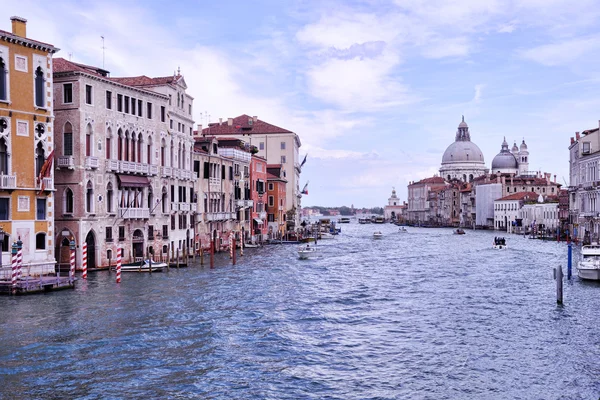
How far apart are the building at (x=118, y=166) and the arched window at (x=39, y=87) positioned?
327cm

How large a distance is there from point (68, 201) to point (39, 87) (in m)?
5.95

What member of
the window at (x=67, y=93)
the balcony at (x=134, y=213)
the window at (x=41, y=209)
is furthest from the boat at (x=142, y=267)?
the window at (x=67, y=93)

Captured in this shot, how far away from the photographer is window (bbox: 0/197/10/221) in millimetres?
25297

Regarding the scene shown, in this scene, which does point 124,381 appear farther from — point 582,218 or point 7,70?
point 582,218

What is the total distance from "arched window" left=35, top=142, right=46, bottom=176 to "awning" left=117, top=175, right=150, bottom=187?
608cm

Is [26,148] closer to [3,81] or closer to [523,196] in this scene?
[3,81]

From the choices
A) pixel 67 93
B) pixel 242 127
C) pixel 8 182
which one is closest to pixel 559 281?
pixel 8 182

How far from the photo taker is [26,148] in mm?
26375

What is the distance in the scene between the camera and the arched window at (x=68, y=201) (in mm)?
30609

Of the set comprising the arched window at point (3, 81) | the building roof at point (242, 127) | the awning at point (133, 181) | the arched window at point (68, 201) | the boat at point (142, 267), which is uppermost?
the building roof at point (242, 127)

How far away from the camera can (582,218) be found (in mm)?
60500

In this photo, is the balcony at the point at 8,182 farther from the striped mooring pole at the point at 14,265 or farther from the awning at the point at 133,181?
the awning at the point at 133,181

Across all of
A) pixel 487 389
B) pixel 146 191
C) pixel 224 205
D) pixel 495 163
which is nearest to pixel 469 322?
pixel 487 389

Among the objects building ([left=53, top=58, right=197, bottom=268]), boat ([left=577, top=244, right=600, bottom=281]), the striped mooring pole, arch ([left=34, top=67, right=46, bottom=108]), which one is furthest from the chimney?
boat ([left=577, top=244, right=600, bottom=281])
